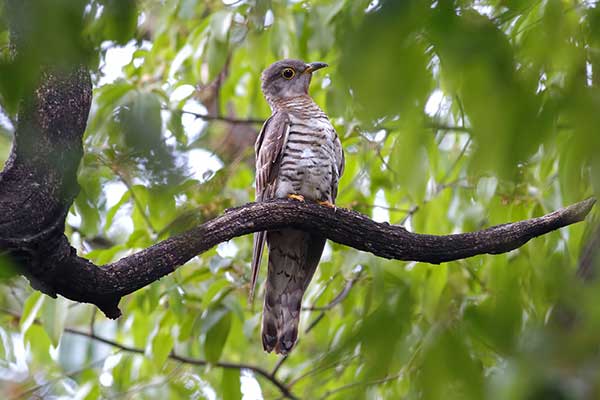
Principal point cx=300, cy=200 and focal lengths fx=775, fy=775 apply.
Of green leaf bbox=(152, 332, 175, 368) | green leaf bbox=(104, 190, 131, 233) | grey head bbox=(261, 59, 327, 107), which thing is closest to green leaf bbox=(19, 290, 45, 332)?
green leaf bbox=(104, 190, 131, 233)

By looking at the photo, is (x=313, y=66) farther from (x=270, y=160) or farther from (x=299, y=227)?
(x=299, y=227)

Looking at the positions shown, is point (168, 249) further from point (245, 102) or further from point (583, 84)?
point (245, 102)

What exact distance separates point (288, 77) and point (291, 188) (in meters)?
0.96

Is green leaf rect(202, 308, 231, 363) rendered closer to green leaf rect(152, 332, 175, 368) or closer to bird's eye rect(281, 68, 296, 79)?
green leaf rect(152, 332, 175, 368)

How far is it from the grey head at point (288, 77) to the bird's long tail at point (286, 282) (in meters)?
1.00

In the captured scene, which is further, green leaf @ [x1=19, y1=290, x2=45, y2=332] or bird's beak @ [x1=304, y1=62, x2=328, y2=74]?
bird's beak @ [x1=304, y1=62, x2=328, y2=74]

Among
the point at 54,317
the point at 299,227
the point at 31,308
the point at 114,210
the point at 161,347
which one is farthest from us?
the point at 161,347

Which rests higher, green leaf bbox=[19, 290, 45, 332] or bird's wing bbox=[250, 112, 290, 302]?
bird's wing bbox=[250, 112, 290, 302]

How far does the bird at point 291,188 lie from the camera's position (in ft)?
12.3

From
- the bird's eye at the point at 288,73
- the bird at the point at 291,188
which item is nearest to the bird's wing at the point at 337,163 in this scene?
the bird at the point at 291,188

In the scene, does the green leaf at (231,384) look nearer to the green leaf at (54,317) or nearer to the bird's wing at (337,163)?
the green leaf at (54,317)

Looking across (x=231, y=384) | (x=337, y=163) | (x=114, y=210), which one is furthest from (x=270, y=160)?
(x=231, y=384)

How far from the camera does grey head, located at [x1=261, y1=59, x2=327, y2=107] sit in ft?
14.6

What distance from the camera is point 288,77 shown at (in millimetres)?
4469
